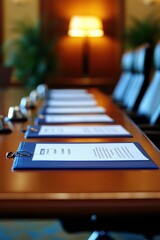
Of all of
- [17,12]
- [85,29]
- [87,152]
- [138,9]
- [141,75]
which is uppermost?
[87,152]

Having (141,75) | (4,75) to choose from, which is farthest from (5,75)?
(141,75)

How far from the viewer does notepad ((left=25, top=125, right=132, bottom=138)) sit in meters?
1.35

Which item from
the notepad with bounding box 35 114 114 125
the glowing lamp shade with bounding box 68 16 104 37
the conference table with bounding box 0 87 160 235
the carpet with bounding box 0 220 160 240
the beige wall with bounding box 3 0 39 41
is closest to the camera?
the conference table with bounding box 0 87 160 235

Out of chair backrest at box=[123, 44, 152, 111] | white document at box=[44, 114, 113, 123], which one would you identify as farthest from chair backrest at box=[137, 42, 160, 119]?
white document at box=[44, 114, 113, 123]

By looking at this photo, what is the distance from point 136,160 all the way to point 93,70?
Result: 590cm

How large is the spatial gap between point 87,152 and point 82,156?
0.17 feet

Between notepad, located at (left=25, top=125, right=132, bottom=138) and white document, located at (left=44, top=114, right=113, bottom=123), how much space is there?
19 cm

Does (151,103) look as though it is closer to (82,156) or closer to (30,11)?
(82,156)

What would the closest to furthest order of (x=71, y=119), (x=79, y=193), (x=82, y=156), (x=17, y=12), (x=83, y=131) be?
(x=79, y=193) → (x=82, y=156) → (x=83, y=131) → (x=71, y=119) → (x=17, y=12)

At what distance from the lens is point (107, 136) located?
132 centimetres

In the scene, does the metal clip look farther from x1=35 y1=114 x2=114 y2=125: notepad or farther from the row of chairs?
the row of chairs

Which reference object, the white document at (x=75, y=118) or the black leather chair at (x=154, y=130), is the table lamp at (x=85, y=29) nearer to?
the black leather chair at (x=154, y=130)

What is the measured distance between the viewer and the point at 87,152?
1059 millimetres

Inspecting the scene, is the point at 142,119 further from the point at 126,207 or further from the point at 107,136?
the point at 126,207
